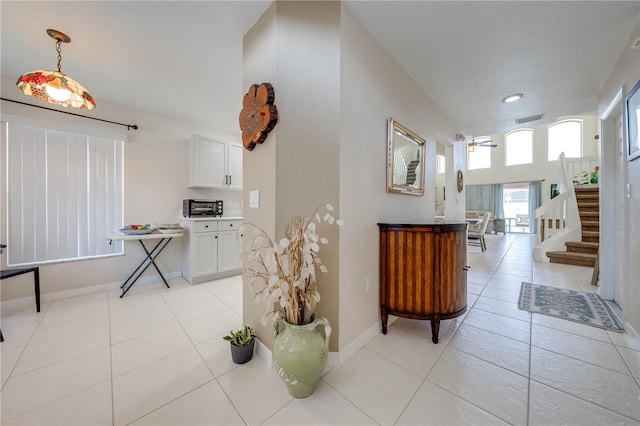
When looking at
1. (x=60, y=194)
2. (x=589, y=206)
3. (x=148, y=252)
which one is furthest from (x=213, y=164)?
(x=589, y=206)

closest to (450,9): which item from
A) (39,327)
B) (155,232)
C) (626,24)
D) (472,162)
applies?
(626,24)

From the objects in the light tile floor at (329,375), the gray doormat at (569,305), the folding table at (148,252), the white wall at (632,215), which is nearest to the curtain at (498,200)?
the gray doormat at (569,305)

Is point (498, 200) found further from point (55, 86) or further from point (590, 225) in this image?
point (55, 86)

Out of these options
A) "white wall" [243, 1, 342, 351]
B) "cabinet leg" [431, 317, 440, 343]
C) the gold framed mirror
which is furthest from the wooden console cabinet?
"white wall" [243, 1, 342, 351]

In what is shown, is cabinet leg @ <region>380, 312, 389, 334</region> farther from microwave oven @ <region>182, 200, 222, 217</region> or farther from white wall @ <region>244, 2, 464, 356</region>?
microwave oven @ <region>182, 200, 222, 217</region>

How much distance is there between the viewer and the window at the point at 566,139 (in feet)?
26.2

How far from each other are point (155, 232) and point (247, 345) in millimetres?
2469

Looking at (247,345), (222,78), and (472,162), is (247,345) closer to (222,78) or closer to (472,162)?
(222,78)

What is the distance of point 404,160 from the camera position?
7.61ft

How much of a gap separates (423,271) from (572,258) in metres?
4.29

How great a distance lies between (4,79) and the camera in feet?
8.01

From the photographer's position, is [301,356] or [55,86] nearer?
[301,356]

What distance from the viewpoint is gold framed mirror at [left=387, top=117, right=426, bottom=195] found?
2.06 metres

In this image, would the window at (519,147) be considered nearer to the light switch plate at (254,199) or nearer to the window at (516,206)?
the window at (516,206)
